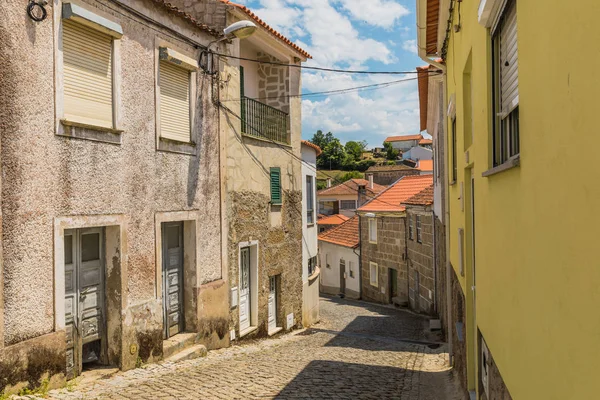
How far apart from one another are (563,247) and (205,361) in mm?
8900

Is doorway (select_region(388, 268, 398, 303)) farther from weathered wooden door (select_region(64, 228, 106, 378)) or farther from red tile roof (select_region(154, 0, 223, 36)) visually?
weathered wooden door (select_region(64, 228, 106, 378))

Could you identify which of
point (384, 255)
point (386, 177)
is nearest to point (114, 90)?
point (384, 255)

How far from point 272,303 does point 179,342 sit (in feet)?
16.8

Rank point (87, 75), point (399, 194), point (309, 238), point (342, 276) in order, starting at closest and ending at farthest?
point (87, 75), point (309, 238), point (399, 194), point (342, 276)

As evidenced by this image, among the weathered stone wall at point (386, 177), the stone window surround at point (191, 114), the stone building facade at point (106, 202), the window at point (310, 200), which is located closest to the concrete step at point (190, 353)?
the stone building facade at point (106, 202)

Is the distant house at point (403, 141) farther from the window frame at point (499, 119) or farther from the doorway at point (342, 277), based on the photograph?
the window frame at point (499, 119)

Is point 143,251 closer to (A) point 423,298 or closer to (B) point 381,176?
(A) point 423,298

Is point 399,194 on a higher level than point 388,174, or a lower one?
lower

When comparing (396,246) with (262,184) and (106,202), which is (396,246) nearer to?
(262,184)

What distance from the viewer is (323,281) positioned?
35.8 m

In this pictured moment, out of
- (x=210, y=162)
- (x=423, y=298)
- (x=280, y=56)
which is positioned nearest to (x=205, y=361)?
(x=210, y=162)

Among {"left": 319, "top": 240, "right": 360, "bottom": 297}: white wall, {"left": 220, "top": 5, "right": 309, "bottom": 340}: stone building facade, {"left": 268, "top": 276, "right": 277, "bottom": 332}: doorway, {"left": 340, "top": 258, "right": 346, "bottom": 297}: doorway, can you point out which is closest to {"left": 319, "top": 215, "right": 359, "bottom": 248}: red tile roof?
{"left": 319, "top": 240, "right": 360, "bottom": 297}: white wall

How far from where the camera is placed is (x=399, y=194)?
28.0 meters

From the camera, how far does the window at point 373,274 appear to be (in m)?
28.8
